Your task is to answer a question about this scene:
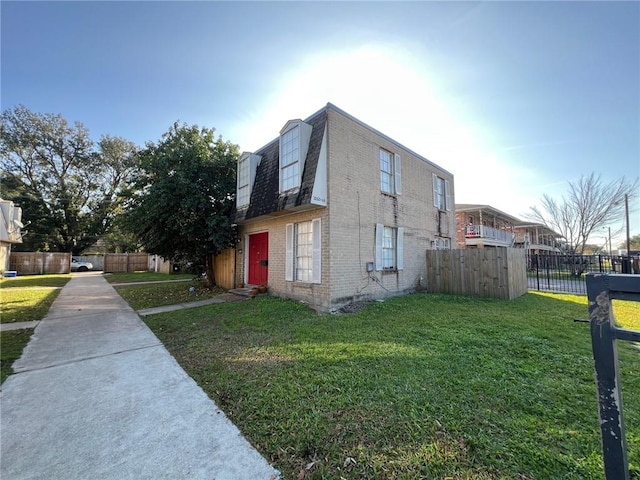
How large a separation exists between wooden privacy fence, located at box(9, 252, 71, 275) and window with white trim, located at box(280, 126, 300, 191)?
28300 millimetres

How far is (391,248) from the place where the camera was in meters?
9.91

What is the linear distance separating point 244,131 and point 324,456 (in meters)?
10.5

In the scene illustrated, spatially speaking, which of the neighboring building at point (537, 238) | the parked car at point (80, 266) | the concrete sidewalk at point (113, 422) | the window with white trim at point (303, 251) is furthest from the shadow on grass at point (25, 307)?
the neighboring building at point (537, 238)

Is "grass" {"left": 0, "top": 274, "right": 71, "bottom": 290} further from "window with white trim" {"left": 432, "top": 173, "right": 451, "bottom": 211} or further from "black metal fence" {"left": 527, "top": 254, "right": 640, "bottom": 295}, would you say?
"black metal fence" {"left": 527, "top": 254, "right": 640, "bottom": 295}

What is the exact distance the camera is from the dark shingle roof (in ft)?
25.1

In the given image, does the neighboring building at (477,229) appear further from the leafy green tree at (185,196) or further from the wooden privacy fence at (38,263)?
the wooden privacy fence at (38,263)

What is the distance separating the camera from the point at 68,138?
100.0ft

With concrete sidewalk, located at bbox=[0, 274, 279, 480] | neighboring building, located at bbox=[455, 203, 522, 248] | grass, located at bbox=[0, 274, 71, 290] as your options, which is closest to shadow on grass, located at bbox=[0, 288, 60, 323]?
concrete sidewalk, located at bbox=[0, 274, 279, 480]

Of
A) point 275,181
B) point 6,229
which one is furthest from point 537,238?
point 6,229

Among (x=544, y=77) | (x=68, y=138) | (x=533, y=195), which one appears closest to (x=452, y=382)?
(x=544, y=77)

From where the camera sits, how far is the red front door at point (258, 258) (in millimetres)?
10359

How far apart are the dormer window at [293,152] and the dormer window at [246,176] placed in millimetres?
1992

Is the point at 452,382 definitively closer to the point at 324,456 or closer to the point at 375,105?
Answer: the point at 324,456

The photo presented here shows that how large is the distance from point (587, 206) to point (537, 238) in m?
16.4
